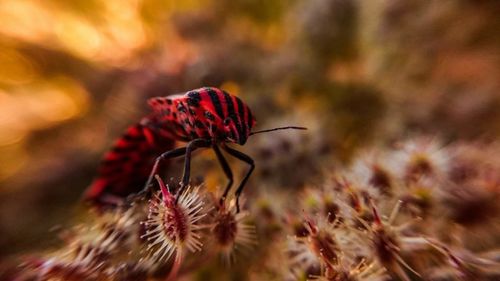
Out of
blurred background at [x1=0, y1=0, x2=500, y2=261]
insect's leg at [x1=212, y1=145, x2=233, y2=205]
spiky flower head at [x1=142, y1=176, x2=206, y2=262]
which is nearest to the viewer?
spiky flower head at [x1=142, y1=176, x2=206, y2=262]

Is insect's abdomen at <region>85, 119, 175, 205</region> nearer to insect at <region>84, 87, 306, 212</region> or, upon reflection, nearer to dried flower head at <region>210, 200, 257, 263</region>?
insect at <region>84, 87, 306, 212</region>

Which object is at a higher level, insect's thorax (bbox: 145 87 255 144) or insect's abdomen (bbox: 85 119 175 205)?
insect's thorax (bbox: 145 87 255 144)

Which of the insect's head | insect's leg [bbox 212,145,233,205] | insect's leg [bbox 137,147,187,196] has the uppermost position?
A: the insect's head

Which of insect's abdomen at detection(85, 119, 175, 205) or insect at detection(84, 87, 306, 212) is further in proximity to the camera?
insect's abdomen at detection(85, 119, 175, 205)

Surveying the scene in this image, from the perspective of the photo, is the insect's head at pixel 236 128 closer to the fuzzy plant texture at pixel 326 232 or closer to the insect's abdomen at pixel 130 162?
the fuzzy plant texture at pixel 326 232

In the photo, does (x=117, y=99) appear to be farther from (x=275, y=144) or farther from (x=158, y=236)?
(x=158, y=236)

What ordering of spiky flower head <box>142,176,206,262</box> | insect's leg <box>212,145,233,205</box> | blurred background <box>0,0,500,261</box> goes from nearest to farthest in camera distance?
1. spiky flower head <box>142,176,206,262</box>
2. insect's leg <box>212,145,233,205</box>
3. blurred background <box>0,0,500,261</box>

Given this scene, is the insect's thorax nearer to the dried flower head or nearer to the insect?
the insect

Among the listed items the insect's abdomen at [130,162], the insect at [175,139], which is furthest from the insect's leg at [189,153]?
the insect's abdomen at [130,162]

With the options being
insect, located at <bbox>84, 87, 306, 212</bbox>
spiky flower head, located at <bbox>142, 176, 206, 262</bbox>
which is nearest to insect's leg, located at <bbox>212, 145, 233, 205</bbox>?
insect, located at <bbox>84, 87, 306, 212</bbox>
